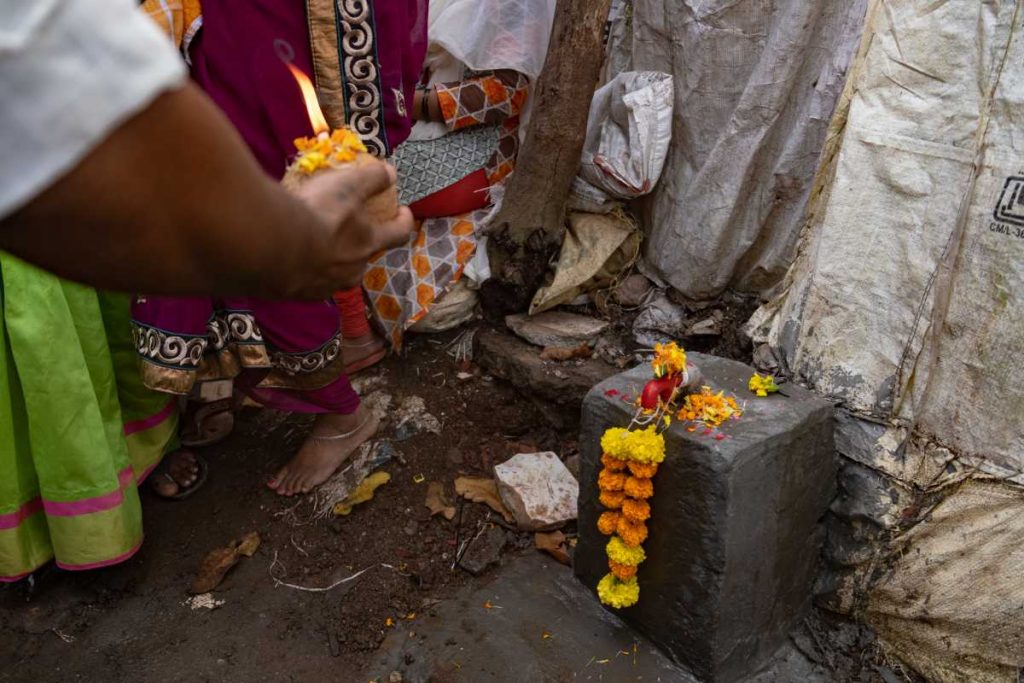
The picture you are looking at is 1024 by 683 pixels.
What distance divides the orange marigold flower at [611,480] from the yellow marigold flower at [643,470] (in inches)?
3.1

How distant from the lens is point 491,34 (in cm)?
354

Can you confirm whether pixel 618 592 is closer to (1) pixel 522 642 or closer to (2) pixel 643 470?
(1) pixel 522 642

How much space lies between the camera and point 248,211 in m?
0.80

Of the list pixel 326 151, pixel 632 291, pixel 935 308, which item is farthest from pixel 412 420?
pixel 326 151

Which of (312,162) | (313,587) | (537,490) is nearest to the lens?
(312,162)

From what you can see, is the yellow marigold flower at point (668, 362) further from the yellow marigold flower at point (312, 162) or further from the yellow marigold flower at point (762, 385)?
the yellow marigold flower at point (312, 162)

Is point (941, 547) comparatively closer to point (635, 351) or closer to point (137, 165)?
point (635, 351)

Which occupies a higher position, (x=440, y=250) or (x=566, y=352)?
(x=440, y=250)

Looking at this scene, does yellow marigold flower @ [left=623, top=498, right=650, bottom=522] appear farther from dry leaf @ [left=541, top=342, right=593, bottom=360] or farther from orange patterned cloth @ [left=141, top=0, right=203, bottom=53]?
orange patterned cloth @ [left=141, top=0, right=203, bottom=53]

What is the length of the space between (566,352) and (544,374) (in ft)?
0.55

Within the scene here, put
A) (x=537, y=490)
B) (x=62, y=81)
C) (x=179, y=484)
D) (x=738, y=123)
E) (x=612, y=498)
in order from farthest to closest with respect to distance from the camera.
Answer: (x=179, y=484) → (x=738, y=123) → (x=537, y=490) → (x=612, y=498) → (x=62, y=81)

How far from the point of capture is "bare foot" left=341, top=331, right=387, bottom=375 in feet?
11.7

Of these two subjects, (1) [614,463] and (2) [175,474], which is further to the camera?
(2) [175,474]

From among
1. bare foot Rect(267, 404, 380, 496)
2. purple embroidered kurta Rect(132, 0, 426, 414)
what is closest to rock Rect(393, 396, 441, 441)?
bare foot Rect(267, 404, 380, 496)
